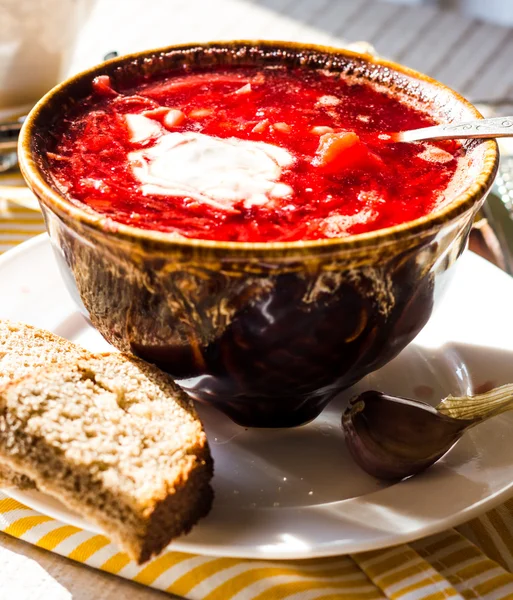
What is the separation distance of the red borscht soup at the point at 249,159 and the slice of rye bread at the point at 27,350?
0.33 metres

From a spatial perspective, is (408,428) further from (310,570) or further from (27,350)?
(27,350)

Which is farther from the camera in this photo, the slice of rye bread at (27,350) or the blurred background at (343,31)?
the blurred background at (343,31)

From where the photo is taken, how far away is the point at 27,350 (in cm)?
172

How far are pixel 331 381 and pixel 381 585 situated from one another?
0.38 m

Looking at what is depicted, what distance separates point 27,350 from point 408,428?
78 cm

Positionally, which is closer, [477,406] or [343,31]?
[477,406]

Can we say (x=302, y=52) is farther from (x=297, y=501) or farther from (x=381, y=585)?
(x=381, y=585)

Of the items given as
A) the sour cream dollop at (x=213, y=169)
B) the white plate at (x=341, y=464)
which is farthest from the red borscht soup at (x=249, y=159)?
the white plate at (x=341, y=464)

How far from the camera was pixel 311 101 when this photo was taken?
77.9 inches

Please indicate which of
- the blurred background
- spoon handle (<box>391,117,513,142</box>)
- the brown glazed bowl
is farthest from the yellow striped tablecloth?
the blurred background

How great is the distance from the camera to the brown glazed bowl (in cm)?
138

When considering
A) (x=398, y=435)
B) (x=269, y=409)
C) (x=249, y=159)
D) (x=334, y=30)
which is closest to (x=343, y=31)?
(x=334, y=30)

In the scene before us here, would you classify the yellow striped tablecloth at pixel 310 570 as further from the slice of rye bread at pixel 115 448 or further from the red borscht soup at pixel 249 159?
the red borscht soup at pixel 249 159

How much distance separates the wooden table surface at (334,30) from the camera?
3.71 metres
